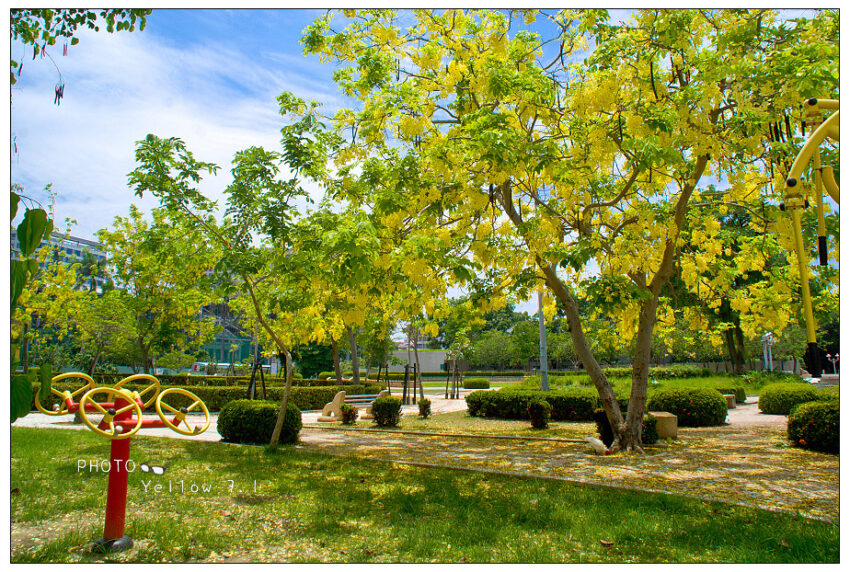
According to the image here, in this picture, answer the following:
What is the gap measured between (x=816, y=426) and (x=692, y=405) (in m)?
3.74

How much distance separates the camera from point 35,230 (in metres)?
2.08

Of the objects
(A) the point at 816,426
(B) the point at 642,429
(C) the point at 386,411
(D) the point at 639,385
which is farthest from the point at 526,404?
(A) the point at 816,426

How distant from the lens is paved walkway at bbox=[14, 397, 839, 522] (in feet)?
→ 16.6

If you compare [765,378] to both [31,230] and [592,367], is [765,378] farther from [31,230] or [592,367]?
[31,230]

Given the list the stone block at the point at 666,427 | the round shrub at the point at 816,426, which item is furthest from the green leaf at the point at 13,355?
the round shrub at the point at 816,426

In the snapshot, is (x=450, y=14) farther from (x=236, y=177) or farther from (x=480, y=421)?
(x=480, y=421)

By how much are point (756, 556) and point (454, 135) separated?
17.2 ft

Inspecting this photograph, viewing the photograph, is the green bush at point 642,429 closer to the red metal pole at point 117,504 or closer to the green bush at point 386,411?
the green bush at point 386,411

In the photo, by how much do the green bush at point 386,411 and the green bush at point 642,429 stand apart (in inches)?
200

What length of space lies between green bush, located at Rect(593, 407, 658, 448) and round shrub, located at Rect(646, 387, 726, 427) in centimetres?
363

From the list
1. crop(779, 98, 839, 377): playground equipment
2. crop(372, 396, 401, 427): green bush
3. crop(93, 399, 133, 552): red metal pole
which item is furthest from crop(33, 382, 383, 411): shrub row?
crop(779, 98, 839, 377): playground equipment

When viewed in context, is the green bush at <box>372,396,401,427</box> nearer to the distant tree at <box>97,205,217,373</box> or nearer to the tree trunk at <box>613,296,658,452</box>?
the distant tree at <box>97,205,217,373</box>

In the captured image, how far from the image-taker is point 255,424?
27.0 ft

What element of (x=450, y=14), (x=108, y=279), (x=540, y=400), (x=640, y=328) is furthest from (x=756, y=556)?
(x=108, y=279)
